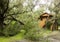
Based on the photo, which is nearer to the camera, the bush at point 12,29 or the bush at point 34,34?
the bush at point 34,34

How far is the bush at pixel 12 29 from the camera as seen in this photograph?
31.9 ft

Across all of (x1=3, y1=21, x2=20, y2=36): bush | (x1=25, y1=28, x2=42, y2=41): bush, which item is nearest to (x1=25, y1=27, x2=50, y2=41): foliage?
(x1=25, y1=28, x2=42, y2=41): bush

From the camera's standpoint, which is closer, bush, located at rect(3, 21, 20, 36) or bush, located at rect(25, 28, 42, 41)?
bush, located at rect(25, 28, 42, 41)

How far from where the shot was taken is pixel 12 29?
33.1 ft

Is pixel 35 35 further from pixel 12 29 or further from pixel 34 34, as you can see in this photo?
pixel 12 29

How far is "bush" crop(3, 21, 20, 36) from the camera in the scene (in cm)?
973

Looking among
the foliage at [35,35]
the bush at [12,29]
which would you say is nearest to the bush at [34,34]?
the foliage at [35,35]

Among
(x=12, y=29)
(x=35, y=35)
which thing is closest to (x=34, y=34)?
(x=35, y=35)

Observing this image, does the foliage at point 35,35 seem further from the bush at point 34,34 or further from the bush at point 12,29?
the bush at point 12,29

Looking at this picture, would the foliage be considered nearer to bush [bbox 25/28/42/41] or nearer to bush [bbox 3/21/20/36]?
bush [bbox 25/28/42/41]

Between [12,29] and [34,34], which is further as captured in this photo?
[12,29]

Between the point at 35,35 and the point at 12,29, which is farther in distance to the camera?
the point at 12,29

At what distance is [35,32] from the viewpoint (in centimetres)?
896

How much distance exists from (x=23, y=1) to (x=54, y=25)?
3491mm
